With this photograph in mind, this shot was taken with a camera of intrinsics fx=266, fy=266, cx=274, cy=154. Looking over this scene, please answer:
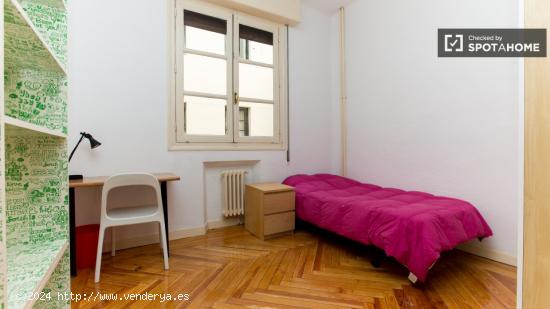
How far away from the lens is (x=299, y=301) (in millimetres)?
1691

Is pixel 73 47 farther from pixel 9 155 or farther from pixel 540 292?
pixel 540 292

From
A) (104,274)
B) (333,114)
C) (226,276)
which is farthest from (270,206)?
(333,114)

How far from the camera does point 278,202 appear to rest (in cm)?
283

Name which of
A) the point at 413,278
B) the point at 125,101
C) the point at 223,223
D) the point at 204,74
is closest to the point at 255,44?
the point at 204,74

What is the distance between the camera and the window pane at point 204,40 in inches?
116

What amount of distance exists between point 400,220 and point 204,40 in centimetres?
272

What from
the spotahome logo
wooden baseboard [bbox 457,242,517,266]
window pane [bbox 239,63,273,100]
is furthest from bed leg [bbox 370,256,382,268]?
window pane [bbox 239,63,273,100]

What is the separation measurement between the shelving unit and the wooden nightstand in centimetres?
179

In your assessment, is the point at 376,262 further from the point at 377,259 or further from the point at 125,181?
the point at 125,181

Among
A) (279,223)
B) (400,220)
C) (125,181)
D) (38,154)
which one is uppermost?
(38,154)

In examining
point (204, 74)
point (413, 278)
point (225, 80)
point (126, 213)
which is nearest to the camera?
point (413, 278)

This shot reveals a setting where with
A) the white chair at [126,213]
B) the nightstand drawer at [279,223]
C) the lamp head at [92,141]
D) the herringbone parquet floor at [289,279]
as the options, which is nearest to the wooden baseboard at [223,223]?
the herringbone parquet floor at [289,279]

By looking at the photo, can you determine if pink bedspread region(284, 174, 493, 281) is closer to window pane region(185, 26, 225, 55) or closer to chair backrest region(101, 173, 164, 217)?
chair backrest region(101, 173, 164, 217)

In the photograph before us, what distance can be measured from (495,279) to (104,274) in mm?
2934
